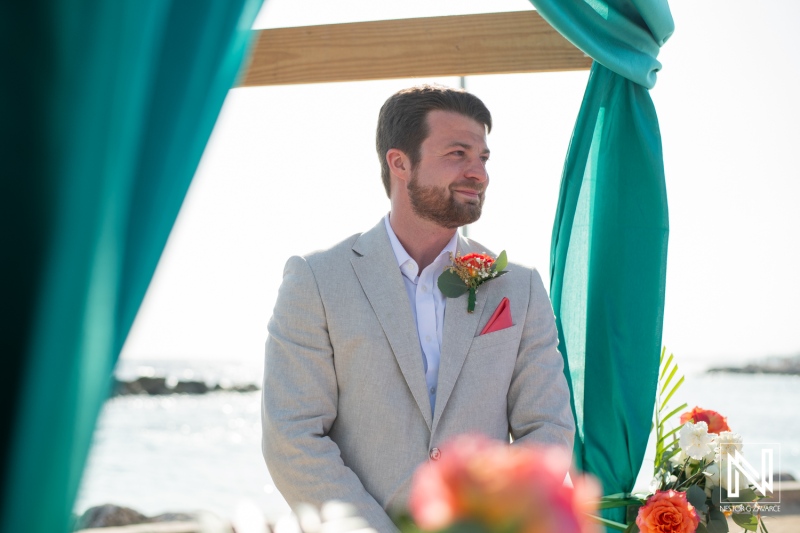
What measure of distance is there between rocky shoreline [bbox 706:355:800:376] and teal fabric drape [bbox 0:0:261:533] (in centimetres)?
3633

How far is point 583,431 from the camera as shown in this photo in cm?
288

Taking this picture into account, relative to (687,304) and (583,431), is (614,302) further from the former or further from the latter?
(687,304)

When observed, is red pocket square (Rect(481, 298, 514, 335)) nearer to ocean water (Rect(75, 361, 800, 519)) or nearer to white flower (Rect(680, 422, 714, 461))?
white flower (Rect(680, 422, 714, 461))

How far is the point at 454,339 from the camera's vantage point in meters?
2.57

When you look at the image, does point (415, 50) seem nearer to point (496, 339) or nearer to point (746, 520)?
point (496, 339)

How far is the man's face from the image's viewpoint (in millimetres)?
2732

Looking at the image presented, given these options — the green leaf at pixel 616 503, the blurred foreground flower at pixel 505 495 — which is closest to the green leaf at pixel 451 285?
the green leaf at pixel 616 503

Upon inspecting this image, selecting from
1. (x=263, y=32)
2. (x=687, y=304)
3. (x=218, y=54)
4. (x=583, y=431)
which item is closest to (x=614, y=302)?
(x=583, y=431)

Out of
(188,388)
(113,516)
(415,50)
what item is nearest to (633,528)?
(415,50)

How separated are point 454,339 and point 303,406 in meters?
0.55

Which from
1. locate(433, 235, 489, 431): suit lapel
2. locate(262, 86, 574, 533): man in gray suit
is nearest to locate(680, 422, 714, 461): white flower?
locate(262, 86, 574, 533): man in gray suit

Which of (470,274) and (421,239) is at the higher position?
(421,239)

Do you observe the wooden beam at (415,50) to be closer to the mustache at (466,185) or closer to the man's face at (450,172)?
the man's face at (450,172)

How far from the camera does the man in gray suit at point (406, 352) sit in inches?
96.0
